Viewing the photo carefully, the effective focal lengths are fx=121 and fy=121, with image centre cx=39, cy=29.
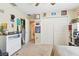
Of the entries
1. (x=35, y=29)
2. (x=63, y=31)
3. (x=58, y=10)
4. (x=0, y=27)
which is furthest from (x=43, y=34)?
(x=0, y=27)

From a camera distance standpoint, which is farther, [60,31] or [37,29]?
→ [37,29]

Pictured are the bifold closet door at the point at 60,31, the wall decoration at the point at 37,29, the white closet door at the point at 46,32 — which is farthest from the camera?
the wall decoration at the point at 37,29

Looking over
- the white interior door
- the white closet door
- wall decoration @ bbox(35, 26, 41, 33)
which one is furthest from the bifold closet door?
wall decoration @ bbox(35, 26, 41, 33)

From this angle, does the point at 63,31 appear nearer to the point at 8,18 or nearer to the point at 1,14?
the point at 8,18

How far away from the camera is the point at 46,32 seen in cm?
545

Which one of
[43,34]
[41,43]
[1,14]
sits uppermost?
[1,14]

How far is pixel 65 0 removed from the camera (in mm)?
623

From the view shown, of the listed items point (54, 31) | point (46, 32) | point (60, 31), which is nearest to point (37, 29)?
point (46, 32)

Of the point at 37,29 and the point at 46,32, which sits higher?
the point at 37,29

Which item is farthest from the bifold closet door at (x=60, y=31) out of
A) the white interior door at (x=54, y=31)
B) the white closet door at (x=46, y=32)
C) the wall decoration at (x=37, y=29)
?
the wall decoration at (x=37, y=29)

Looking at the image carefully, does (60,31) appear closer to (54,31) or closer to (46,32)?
(54,31)

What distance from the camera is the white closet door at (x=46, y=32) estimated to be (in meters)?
5.19

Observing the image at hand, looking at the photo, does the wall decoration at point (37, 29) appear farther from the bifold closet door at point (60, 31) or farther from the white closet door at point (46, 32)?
the bifold closet door at point (60, 31)

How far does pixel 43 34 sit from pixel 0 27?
262cm
